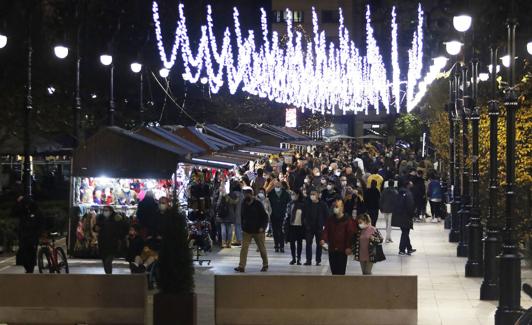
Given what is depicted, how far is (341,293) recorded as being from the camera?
15.6 meters

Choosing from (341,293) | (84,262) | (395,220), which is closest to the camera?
(341,293)

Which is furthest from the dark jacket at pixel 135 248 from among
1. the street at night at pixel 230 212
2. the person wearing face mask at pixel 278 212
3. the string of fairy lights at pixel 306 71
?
the string of fairy lights at pixel 306 71

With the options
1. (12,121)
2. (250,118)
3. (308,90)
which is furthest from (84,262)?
(308,90)

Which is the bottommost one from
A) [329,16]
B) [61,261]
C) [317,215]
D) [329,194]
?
[61,261]

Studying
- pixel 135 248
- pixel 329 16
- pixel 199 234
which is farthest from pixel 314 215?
pixel 329 16

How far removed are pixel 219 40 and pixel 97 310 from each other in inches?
2424

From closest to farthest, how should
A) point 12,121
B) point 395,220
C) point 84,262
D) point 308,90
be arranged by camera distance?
1. point 84,262
2. point 395,220
3. point 12,121
4. point 308,90

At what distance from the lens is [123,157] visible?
24.3 metres

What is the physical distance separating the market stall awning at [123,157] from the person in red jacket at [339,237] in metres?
4.42

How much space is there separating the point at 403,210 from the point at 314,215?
3.07m

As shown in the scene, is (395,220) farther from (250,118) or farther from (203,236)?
(250,118)

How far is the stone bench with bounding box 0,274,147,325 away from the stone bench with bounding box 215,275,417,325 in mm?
1356

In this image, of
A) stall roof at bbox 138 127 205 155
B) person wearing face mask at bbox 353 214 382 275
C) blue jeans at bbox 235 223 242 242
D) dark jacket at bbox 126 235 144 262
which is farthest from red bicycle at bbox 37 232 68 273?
blue jeans at bbox 235 223 242 242

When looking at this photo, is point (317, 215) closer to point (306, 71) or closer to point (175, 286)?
point (175, 286)
